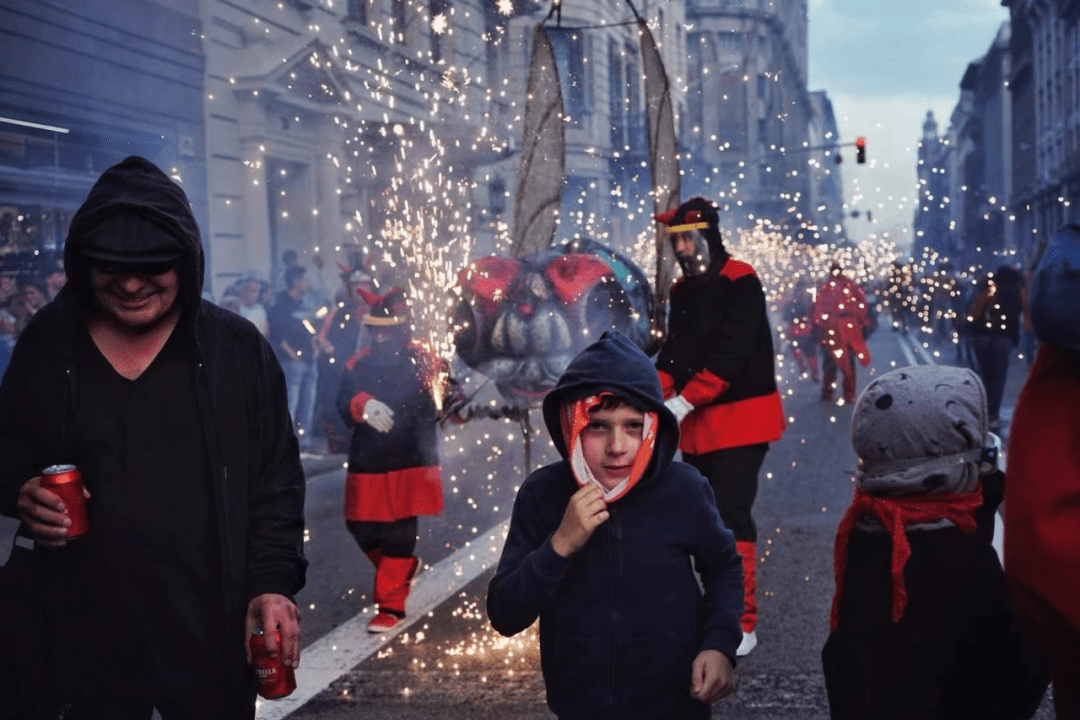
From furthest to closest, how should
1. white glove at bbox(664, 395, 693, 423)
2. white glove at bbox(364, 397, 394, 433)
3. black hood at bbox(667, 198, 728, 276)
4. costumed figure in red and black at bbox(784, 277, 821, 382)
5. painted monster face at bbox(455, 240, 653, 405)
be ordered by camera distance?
costumed figure in red and black at bbox(784, 277, 821, 382), painted monster face at bbox(455, 240, 653, 405), white glove at bbox(364, 397, 394, 433), black hood at bbox(667, 198, 728, 276), white glove at bbox(664, 395, 693, 423)

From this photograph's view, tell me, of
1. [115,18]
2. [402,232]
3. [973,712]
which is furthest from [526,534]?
[402,232]

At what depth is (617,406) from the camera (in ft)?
10.7

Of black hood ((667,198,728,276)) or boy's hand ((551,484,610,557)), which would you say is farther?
black hood ((667,198,728,276))

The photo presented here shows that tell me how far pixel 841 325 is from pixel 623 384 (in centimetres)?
1453

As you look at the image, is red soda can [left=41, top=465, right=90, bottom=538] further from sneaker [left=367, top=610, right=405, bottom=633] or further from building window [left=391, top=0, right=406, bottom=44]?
building window [left=391, top=0, right=406, bottom=44]

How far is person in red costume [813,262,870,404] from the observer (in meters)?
17.2

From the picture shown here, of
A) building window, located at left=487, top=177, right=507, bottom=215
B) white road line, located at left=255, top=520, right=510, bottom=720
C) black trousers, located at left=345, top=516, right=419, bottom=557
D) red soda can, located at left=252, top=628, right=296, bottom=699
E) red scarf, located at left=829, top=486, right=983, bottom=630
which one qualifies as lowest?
white road line, located at left=255, top=520, right=510, bottom=720

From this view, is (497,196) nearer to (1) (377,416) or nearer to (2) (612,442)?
(1) (377,416)

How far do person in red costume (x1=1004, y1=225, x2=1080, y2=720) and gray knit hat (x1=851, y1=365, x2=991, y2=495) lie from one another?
0.38 meters

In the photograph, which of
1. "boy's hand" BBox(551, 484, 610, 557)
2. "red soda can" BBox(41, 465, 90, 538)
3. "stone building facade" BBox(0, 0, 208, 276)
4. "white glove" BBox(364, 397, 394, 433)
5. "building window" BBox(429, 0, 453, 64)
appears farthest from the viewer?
"building window" BBox(429, 0, 453, 64)

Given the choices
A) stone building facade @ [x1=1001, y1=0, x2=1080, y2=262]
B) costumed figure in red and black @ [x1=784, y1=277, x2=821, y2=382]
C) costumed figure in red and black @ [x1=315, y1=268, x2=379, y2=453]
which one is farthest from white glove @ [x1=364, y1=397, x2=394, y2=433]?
stone building facade @ [x1=1001, y1=0, x2=1080, y2=262]

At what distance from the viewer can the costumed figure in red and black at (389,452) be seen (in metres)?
6.54

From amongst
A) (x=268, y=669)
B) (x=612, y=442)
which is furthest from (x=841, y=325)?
(x=268, y=669)

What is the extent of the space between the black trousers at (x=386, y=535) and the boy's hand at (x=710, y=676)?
3538mm
